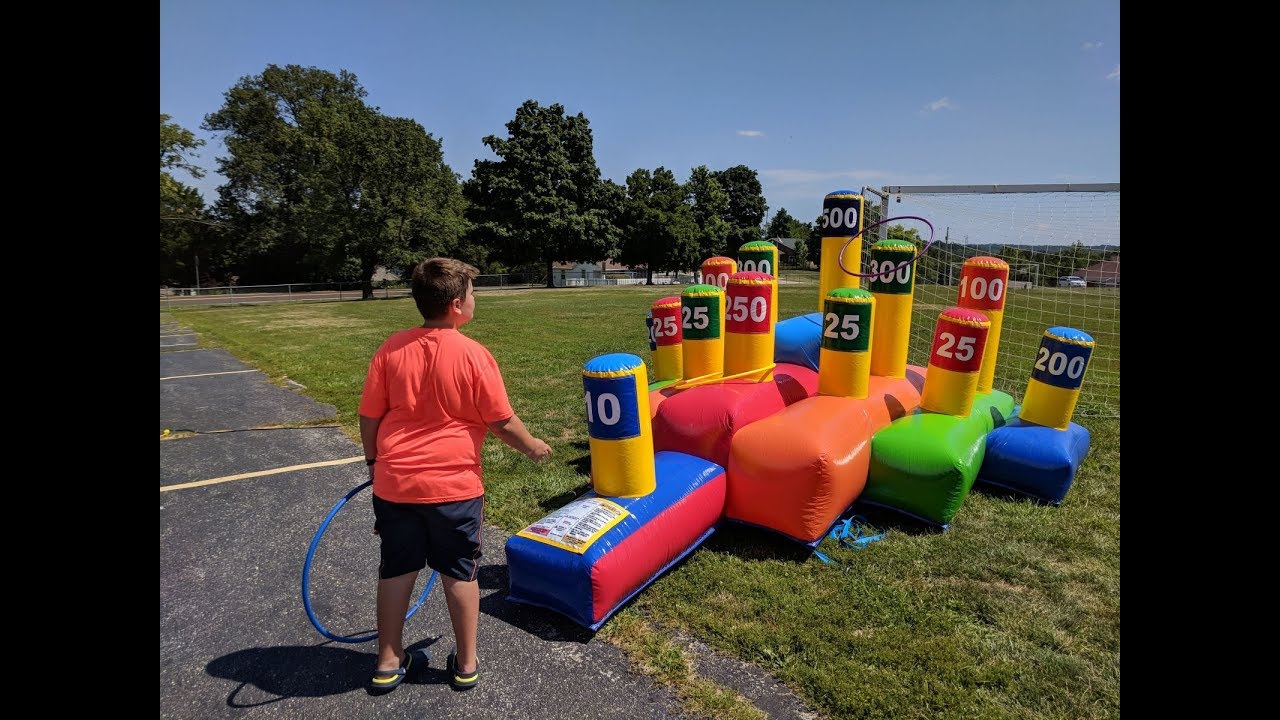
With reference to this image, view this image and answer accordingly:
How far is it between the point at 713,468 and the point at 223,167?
47.4 meters

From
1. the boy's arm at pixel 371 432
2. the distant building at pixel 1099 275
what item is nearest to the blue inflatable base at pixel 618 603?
the boy's arm at pixel 371 432

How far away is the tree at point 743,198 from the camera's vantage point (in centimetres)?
6562

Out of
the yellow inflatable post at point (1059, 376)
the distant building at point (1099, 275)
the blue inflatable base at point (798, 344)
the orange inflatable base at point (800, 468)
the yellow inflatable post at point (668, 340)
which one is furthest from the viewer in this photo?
the distant building at point (1099, 275)

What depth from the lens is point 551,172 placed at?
4294 centimetres

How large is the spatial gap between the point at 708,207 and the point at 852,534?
55.4m

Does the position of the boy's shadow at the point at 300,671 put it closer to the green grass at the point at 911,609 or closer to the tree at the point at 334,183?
the green grass at the point at 911,609

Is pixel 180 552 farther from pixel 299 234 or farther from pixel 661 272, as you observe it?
pixel 661 272

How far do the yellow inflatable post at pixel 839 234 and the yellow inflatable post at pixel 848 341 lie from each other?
2.83ft

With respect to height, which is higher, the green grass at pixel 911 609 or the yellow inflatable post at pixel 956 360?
the yellow inflatable post at pixel 956 360

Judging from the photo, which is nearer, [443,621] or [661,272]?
[443,621]

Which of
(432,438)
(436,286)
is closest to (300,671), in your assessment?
(432,438)

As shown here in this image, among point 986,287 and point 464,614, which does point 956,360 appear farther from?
point 464,614
